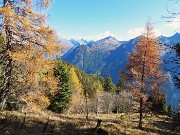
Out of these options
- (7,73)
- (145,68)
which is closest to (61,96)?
(145,68)

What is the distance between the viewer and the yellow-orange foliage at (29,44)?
15242mm

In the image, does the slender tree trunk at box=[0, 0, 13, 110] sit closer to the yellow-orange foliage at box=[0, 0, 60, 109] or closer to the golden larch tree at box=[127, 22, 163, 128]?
the yellow-orange foliage at box=[0, 0, 60, 109]

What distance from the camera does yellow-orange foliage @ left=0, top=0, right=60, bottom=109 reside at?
1524cm

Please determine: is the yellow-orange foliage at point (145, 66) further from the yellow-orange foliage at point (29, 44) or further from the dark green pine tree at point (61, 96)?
the dark green pine tree at point (61, 96)

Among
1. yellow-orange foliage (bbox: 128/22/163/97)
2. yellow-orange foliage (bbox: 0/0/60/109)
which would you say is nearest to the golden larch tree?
yellow-orange foliage (bbox: 128/22/163/97)

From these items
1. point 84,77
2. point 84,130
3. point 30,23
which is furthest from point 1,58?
point 84,77

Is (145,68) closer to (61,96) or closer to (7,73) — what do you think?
(7,73)

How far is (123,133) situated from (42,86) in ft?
29.2

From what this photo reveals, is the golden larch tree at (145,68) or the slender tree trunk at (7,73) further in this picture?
the golden larch tree at (145,68)

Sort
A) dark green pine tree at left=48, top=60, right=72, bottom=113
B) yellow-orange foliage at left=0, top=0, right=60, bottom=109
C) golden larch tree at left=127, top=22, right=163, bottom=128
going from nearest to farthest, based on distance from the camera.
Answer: yellow-orange foliage at left=0, top=0, right=60, bottom=109
golden larch tree at left=127, top=22, right=163, bottom=128
dark green pine tree at left=48, top=60, right=72, bottom=113

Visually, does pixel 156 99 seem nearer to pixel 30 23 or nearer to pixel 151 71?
pixel 151 71

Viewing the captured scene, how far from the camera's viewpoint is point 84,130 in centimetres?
2008

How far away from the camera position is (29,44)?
Answer: 15977 millimetres

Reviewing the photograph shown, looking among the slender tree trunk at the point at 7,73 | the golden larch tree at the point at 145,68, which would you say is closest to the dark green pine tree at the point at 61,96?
the golden larch tree at the point at 145,68
